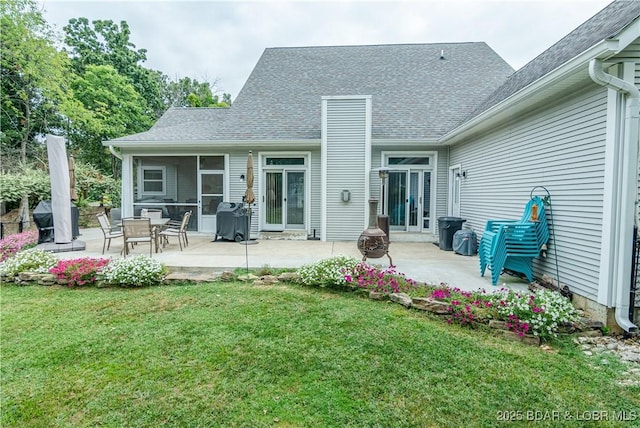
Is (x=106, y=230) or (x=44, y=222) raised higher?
(x=44, y=222)

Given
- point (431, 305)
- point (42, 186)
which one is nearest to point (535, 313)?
point (431, 305)

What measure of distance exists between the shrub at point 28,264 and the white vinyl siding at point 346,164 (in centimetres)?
594

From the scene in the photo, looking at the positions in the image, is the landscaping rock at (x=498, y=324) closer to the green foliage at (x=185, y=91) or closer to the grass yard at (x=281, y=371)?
the grass yard at (x=281, y=371)

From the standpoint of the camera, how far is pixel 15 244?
6.75 m

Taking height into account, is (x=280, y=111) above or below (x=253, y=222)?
above

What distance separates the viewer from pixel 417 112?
9789 millimetres

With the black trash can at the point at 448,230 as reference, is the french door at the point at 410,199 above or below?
above

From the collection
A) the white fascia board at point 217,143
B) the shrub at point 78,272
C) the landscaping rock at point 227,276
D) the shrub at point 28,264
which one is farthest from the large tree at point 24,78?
the landscaping rock at point 227,276

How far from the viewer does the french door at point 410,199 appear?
9203mm

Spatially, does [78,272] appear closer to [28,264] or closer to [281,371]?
[28,264]

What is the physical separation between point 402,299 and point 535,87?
3379mm

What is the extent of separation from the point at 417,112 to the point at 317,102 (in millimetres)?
3325

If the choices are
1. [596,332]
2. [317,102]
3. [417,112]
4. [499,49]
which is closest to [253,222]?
[317,102]

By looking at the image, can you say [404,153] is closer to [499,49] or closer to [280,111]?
[280,111]
